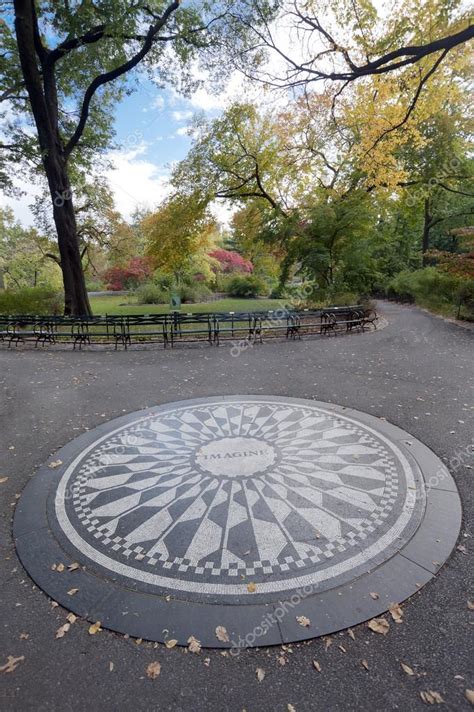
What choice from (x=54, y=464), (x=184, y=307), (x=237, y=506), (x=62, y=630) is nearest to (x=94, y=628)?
(x=62, y=630)

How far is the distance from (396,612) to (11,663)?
251cm

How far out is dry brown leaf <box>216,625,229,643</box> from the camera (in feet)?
7.99

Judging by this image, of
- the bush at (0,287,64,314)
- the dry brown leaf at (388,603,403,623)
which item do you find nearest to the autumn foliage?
the bush at (0,287,64,314)

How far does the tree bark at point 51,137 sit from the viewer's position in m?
11.5

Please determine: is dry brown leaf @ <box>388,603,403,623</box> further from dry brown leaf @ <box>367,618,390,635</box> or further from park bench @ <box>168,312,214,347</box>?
park bench @ <box>168,312,214,347</box>

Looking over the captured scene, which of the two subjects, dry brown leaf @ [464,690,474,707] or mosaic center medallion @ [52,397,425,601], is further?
mosaic center medallion @ [52,397,425,601]

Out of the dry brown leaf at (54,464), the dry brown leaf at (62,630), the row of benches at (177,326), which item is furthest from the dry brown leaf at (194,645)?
the row of benches at (177,326)


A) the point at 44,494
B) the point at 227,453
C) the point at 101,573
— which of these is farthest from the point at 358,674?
the point at 44,494

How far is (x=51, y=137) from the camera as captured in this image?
12984 mm

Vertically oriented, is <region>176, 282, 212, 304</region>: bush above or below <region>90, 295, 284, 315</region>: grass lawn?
above

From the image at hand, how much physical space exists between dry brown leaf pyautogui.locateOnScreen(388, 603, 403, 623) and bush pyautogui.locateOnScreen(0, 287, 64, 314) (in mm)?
16623

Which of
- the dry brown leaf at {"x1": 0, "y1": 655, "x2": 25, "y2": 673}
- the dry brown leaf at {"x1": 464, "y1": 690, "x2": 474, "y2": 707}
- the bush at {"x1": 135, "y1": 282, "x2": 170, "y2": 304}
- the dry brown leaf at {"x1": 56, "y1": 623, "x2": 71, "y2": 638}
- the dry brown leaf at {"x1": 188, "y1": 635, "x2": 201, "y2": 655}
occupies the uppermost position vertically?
the bush at {"x1": 135, "y1": 282, "x2": 170, "y2": 304}

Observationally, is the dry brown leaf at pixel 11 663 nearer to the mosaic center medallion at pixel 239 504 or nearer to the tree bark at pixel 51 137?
the mosaic center medallion at pixel 239 504

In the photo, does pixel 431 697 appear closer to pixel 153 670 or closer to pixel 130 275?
pixel 153 670
